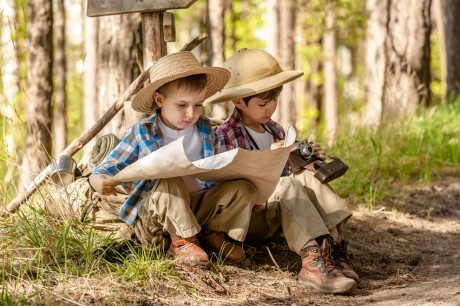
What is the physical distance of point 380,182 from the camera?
6582mm

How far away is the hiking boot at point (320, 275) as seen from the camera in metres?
3.91

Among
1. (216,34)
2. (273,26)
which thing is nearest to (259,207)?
(216,34)

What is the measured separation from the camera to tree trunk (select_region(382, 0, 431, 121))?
9062 millimetres

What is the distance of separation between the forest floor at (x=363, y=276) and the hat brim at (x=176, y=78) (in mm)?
996

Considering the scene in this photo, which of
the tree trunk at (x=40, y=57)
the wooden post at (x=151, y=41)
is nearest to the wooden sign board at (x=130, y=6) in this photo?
the wooden post at (x=151, y=41)

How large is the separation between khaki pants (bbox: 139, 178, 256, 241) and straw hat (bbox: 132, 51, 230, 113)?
20.3 inches

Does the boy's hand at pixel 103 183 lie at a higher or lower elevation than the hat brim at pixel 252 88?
lower

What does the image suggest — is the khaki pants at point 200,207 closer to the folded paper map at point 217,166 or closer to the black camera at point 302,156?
the folded paper map at point 217,166

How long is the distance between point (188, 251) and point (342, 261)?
3.08ft

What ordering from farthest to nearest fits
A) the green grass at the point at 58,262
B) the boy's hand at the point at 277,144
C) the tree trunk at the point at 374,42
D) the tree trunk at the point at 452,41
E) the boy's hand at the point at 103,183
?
the tree trunk at the point at 452,41, the tree trunk at the point at 374,42, the boy's hand at the point at 277,144, the boy's hand at the point at 103,183, the green grass at the point at 58,262

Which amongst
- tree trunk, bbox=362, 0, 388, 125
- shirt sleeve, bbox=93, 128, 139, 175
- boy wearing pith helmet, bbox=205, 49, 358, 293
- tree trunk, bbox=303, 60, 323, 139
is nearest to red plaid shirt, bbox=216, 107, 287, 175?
boy wearing pith helmet, bbox=205, 49, 358, 293

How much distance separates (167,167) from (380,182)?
342 centimetres

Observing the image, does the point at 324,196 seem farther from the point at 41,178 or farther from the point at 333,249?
the point at 41,178

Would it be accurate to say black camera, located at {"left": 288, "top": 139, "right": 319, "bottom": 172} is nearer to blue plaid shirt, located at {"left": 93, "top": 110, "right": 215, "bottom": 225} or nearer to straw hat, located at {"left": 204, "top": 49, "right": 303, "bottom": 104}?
straw hat, located at {"left": 204, "top": 49, "right": 303, "bottom": 104}
